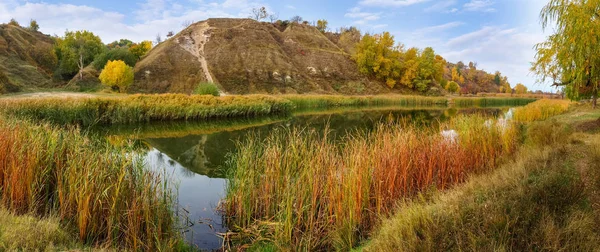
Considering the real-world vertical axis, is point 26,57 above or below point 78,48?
below

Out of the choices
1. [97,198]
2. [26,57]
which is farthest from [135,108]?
[26,57]

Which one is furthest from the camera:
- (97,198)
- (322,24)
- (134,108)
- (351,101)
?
(322,24)

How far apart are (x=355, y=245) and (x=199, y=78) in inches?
2202

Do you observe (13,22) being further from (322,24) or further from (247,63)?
(322,24)

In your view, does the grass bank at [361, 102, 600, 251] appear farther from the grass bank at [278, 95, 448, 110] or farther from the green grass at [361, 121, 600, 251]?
the grass bank at [278, 95, 448, 110]

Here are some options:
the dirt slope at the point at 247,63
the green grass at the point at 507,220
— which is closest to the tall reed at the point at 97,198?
the green grass at the point at 507,220

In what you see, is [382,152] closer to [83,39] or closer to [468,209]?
[468,209]

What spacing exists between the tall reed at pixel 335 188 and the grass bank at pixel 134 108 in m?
11.1

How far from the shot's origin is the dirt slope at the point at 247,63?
56531mm

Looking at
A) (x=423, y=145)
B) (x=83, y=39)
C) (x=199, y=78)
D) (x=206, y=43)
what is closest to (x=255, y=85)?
(x=199, y=78)

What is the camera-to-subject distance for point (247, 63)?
64625mm

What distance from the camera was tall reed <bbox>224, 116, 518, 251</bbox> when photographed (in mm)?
4641

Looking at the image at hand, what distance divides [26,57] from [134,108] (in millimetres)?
49689

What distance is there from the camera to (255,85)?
59.1 meters
